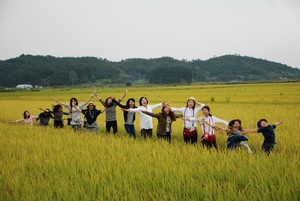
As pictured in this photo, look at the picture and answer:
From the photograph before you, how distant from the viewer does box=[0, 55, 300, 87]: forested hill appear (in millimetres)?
91750

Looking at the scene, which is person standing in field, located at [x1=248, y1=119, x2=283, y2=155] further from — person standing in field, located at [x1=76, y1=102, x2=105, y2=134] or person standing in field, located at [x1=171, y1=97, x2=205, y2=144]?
person standing in field, located at [x1=76, y1=102, x2=105, y2=134]

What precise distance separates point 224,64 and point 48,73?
8417cm

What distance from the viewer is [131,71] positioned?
126 metres

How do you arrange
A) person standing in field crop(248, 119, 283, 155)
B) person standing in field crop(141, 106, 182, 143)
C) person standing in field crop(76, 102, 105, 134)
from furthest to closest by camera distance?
1. person standing in field crop(76, 102, 105, 134)
2. person standing in field crop(141, 106, 182, 143)
3. person standing in field crop(248, 119, 283, 155)

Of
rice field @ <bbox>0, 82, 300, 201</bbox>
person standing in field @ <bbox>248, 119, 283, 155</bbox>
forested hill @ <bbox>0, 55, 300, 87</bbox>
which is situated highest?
forested hill @ <bbox>0, 55, 300, 87</bbox>

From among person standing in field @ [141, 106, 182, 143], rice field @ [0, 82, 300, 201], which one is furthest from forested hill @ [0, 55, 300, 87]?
rice field @ [0, 82, 300, 201]

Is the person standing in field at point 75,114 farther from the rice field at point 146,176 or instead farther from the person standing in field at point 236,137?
the person standing in field at point 236,137

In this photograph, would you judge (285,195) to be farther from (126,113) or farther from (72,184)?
(126,113)

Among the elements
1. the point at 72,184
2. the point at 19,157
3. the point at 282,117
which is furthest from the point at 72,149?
the point at 282,117

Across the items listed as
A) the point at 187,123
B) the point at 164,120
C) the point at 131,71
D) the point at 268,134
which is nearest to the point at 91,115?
the point at 164,120

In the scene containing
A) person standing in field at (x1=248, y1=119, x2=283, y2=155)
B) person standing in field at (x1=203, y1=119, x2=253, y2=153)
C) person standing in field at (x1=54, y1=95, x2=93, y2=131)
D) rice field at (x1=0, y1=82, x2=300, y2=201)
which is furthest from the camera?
person standing in field at (x1=54, y1=95, x2=93, y2=131)

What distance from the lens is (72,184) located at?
3.33 meters

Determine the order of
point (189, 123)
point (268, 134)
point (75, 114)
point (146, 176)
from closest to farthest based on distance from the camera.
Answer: point (146, 176) < point (268, 134) < point (189, 123) < point (75, 114)

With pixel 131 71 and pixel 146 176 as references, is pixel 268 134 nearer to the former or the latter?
pixel 146 176
